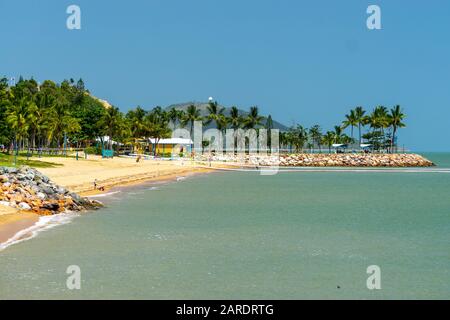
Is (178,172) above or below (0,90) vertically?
below

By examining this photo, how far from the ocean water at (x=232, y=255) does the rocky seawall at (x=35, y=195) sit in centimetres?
152

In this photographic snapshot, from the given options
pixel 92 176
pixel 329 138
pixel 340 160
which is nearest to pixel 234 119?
pixel 340 160

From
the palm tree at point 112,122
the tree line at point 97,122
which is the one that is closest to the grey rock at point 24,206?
the tree line at point 97,122

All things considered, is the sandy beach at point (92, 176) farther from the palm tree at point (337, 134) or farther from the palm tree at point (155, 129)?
the palm tree at point (337, 134)

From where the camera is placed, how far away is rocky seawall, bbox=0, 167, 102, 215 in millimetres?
28109

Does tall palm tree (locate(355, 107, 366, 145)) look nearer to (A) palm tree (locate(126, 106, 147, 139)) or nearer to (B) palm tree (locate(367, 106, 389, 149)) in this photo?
(B) palm tree (locate(367, 106, 389, 149))

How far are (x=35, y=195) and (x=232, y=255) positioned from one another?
47.4ft

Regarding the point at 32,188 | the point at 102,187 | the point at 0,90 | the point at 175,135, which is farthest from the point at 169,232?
the point at 175,135

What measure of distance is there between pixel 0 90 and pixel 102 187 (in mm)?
31884

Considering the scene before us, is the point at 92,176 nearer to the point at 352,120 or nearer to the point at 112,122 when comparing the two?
the point at 112,122

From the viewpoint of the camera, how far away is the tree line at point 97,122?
242 feet

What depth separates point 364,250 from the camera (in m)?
20.9

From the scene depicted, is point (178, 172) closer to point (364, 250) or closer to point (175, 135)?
point (364, 250)

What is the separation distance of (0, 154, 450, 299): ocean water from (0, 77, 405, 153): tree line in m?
43.2
